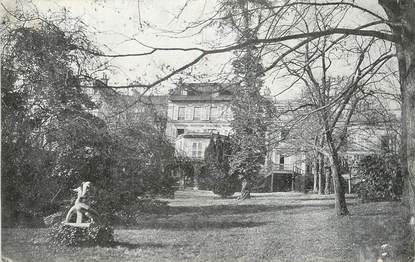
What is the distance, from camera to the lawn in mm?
4715

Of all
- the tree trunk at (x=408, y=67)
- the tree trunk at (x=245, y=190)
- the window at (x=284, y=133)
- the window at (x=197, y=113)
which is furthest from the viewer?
the window at (x=284, y=133)

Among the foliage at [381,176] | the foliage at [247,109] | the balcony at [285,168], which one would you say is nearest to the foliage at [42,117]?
the foliage at [247,109]

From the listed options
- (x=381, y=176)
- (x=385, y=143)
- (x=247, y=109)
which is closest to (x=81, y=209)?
(x=247, y=109)

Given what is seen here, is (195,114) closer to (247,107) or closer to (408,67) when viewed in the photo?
(247,107)

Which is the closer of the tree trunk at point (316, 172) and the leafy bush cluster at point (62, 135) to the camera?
the leafy bush cluster at point (62, 135)

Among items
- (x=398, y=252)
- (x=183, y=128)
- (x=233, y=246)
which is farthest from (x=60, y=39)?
(x=398, y=252)

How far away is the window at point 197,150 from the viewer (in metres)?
4.67

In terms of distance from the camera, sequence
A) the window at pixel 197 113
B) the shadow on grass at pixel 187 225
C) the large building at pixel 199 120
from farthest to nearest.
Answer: the shadow on grass at pixel 187 225 → the window at pixel 197 113 → the large building at pixel 199 120

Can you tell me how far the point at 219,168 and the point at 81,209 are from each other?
1599 millimetres

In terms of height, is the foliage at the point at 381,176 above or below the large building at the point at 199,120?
below

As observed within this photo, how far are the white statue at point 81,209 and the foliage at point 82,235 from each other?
70 millimetres

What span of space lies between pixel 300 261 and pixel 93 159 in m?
2.43

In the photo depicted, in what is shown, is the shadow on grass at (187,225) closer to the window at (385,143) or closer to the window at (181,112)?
the window at (181,112)

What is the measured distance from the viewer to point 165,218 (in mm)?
4879
